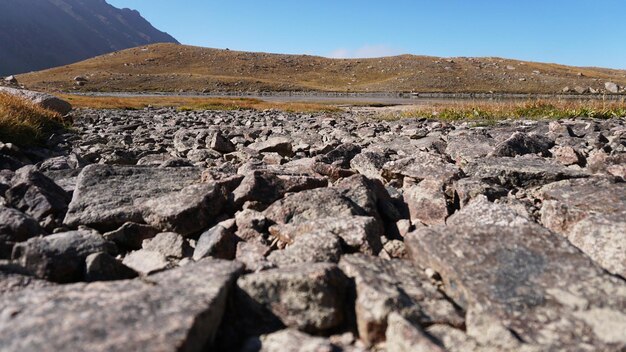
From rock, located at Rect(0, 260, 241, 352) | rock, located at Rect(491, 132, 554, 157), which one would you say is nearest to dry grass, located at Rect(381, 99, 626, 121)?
rock, located at Rect(491, 132, 554, 157)

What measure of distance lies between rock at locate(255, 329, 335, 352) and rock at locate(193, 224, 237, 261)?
4.05 ft

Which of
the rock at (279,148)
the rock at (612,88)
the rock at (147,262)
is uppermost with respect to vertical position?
the rock at (612,88)

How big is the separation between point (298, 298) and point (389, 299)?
1.69ft

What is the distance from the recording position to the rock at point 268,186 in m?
4.48

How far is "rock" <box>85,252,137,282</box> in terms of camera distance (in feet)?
9.48

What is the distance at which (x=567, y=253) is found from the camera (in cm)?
281

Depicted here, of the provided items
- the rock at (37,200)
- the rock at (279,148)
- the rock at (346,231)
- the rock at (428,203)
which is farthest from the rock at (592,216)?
the rock at (279,148)

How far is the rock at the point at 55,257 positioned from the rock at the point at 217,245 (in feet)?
2.43

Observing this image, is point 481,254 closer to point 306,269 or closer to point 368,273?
point 368,273

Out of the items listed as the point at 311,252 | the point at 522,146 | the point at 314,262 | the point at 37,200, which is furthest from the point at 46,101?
the point at 314,262

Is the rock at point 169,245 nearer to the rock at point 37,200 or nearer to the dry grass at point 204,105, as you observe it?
the rock at point 37,200

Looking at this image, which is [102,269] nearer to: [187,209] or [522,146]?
[187,209]

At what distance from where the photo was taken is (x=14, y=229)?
3574mm

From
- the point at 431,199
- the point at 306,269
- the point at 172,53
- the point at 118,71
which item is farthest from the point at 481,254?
the point at 172,53
